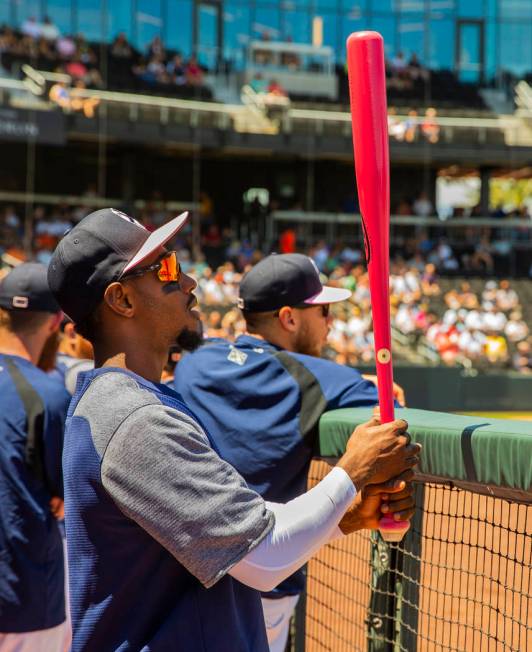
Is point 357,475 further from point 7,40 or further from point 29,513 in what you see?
point 7,40

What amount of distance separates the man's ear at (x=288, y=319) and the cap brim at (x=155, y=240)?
1.34 m

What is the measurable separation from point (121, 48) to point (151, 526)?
31.8 meters

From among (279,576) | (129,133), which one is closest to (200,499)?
(279,576)

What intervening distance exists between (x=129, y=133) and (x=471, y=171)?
1365 centimetres

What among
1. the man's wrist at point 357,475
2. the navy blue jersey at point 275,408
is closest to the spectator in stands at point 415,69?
the navy blue jersey at point 275,408

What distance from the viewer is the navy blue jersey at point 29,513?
12.4 ft

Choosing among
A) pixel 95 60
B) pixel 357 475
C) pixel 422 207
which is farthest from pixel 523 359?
pixel 357 475

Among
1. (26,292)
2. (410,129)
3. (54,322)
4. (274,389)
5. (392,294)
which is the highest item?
(410,129)

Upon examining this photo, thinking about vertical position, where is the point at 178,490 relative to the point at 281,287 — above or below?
below

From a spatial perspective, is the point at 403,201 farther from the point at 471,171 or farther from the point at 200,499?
the point at 200,499

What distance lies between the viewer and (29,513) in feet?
12.6

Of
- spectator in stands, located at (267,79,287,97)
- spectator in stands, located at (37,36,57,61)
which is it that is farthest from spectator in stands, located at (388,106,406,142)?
spectator in stands, located at (37,36,57,61)

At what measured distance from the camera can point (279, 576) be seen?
213 centimetres

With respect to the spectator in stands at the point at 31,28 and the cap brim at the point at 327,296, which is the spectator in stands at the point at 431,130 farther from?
the cap brim at the point at 327,296
